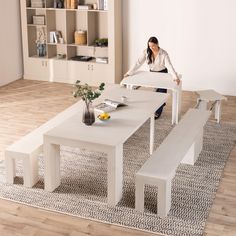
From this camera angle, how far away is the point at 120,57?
750 cm

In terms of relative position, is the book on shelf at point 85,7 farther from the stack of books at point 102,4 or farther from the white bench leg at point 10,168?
the white bench leg at point 10,168

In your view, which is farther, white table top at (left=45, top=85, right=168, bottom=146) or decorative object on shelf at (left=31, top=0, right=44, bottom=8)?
decorative object on shelf at (left=31, top=0, right=44, bottom=8)

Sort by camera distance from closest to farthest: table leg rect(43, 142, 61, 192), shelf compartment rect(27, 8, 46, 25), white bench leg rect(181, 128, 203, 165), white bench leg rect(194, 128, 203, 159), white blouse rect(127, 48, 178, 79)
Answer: table leg rect(43, 142, 61, 192), white bench leg rect(181, 128, 203, 165), white bench leg rect(194, 128, 203, 159), white blouse rect(127, 48, 178, 79), shelf compartment rect(27, 8, 46, 25)

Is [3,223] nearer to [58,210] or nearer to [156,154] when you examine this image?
[58,210]

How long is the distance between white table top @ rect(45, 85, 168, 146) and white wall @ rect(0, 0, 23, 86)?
3.02 meters

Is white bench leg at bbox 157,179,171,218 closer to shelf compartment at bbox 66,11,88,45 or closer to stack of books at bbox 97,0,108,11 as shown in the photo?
stack of books at bbox 97,0,108,11

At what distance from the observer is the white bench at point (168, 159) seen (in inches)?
147

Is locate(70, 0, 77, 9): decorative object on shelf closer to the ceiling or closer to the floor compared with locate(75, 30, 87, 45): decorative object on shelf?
closer to the ceiling

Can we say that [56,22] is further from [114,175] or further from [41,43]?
[114,175]

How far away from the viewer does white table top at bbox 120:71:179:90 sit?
5.57m

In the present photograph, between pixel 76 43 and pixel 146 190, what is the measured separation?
3902 mm

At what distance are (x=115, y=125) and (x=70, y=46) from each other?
148 inches

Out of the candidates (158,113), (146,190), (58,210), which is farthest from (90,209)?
(158,113)

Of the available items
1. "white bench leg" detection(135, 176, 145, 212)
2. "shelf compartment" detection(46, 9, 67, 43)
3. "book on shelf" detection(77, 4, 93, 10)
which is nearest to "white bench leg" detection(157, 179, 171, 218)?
"white bench leg" detection(135, 176, 145, 212)
